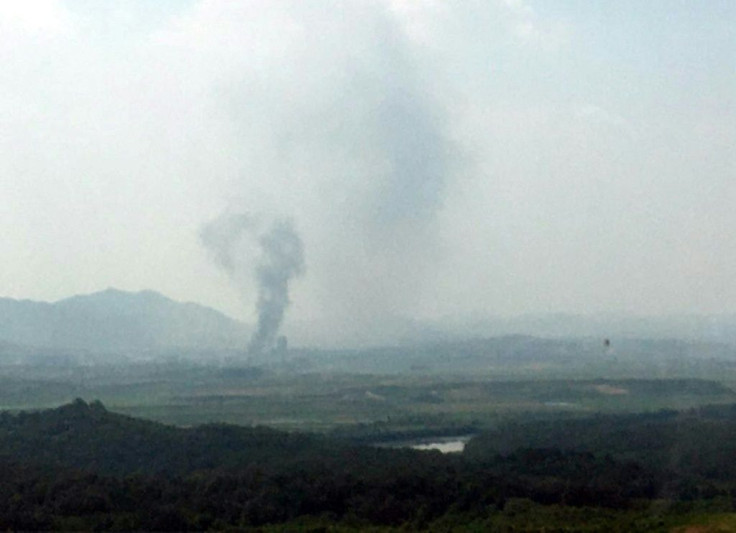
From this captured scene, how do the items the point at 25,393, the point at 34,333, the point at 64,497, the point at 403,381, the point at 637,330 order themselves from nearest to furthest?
the point at 64,497 < the point at 25,393 < the point at 637,330 < the point at 403,381 < the point at 34,333

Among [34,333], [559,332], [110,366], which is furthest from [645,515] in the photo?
[34,333]

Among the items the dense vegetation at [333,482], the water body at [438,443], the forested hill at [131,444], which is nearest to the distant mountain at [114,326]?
the water body at [438,443]

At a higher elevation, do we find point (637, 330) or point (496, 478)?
point (637, 330)

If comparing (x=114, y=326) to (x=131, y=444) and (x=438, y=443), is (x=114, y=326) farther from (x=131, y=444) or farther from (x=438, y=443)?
(x=131, y=444)

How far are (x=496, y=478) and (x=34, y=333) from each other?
4898 inches

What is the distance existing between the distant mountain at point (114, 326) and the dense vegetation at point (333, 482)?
83466 millimetres

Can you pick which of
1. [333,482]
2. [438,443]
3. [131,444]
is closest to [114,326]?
[438,443]

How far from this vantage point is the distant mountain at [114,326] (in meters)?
133

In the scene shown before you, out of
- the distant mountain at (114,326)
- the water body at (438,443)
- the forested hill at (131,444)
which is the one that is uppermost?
the distant mountain at (114,326)

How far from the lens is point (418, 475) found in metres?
22.4

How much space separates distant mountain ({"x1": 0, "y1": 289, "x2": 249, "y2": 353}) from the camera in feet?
436

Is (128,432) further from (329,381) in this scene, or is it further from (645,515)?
(329,381)

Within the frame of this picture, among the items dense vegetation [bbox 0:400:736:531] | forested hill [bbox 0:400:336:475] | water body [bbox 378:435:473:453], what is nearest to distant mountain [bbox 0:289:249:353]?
water body [bbox 378:435:473:453]

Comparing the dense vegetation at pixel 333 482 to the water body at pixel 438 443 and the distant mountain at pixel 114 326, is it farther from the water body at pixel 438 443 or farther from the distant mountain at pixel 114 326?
the distant mountain at pixel 114 326
